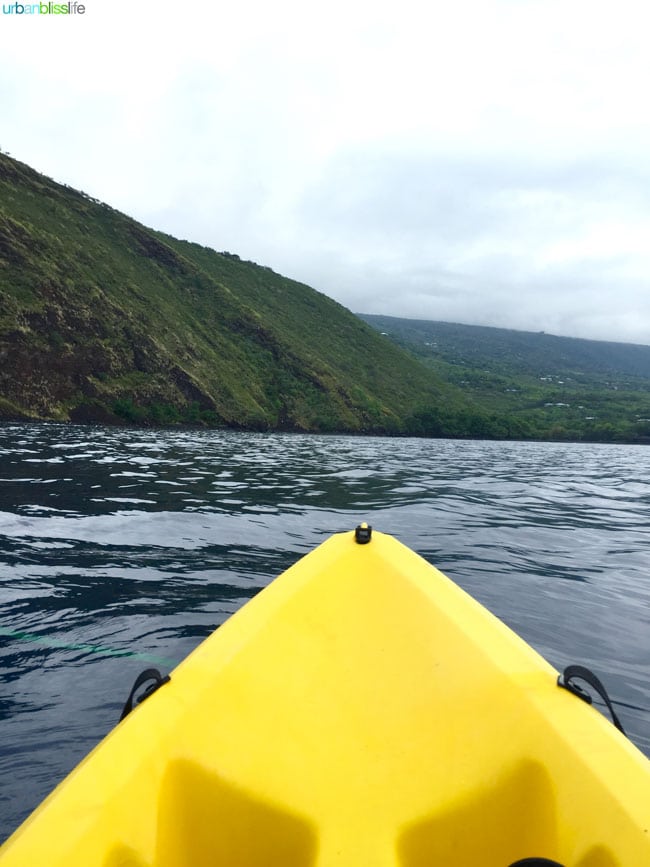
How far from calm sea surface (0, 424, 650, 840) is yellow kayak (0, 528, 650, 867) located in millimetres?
1045

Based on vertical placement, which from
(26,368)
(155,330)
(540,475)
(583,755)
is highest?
(155,330)

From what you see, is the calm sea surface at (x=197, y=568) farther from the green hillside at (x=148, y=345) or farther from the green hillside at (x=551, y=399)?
the green hillside at (x=551, y=399)

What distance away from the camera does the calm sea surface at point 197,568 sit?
3.54 meters

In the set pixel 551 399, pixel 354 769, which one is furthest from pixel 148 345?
pixel 551 399

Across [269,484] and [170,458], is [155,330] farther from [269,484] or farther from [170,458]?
[269,484]

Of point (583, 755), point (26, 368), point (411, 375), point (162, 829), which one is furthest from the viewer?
point (411, 375)

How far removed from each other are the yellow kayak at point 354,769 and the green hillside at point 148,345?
136 ft

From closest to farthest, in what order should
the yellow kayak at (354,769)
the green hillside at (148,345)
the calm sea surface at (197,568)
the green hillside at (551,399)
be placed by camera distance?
1. the yellow kayak at (354,769)
2. the calm sea surface at (197,568)
3. the green hillside at (148,345)
4. the green hillside at (551,399)

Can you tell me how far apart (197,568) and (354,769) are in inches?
172

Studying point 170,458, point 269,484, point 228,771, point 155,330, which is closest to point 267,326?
point 155,330

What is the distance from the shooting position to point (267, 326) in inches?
3041

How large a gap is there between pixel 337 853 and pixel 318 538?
20.5ft

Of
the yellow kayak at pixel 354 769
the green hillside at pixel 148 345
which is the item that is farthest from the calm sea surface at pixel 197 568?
the green hillside at pixel 148 345

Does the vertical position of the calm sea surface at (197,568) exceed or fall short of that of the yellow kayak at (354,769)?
it falls short
